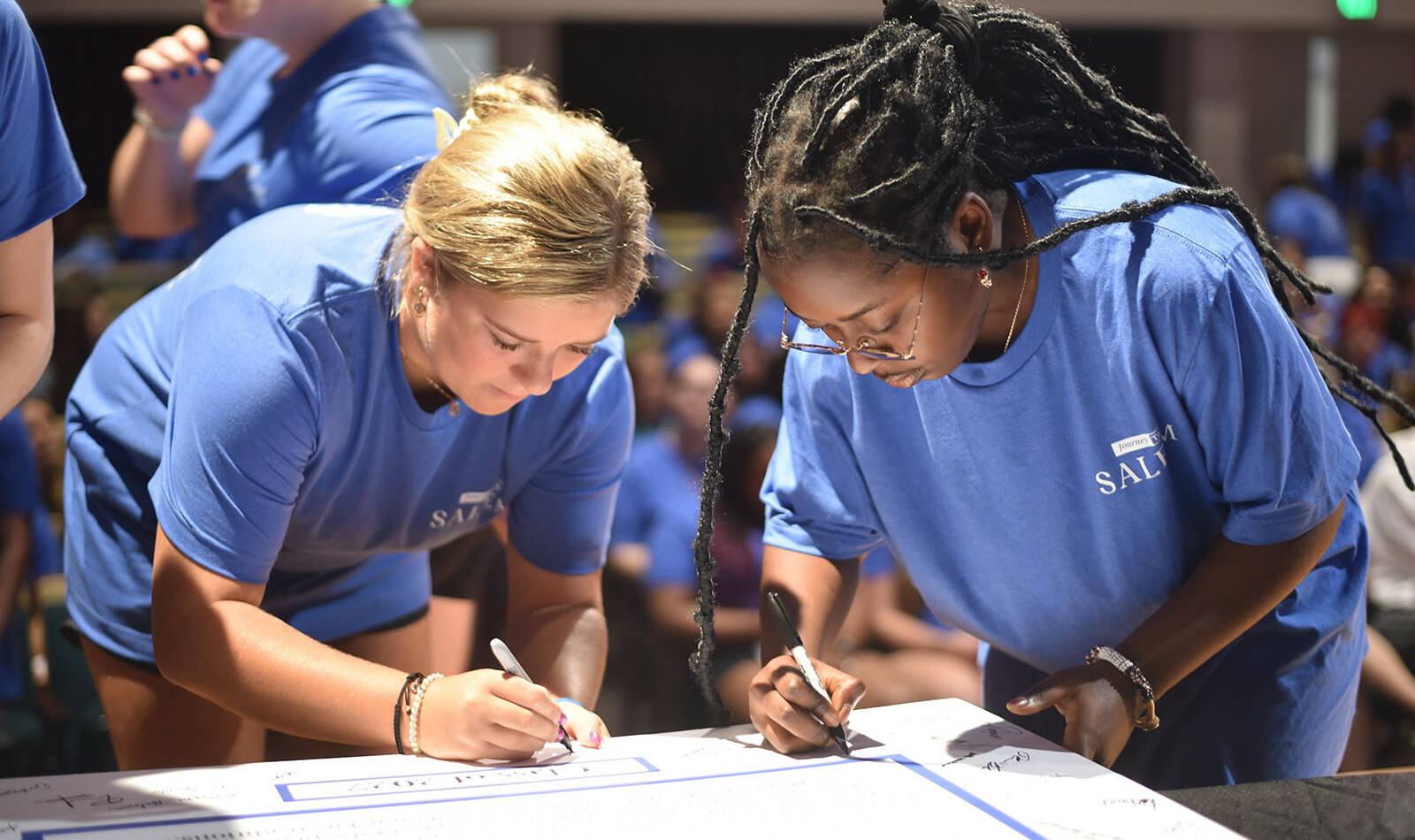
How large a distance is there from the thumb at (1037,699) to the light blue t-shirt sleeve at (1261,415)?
20cm

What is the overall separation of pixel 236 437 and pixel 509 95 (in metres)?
0.47

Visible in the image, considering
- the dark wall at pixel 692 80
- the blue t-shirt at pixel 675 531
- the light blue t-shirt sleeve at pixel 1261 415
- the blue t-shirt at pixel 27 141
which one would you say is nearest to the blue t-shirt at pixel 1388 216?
the dark wall at pixel 692 80

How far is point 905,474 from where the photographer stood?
1.20m

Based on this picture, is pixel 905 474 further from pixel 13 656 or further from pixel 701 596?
pixel 13 656

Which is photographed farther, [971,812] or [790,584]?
[790,584]

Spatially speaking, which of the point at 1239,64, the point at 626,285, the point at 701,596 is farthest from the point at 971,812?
the point at 1239,64

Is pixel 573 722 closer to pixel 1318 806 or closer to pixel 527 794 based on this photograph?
pixel 527 794

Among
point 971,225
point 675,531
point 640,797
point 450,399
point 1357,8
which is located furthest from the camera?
point 1357,8

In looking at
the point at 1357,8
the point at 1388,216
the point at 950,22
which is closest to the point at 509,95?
the point at 950,22

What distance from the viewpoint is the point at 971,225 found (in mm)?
1076

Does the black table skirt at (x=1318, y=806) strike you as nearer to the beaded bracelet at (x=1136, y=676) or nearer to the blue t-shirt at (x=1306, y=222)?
the beaded bracelet at (x=1136, y=676)

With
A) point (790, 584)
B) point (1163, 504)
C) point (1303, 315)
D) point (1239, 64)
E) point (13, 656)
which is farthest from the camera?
point (1239, 64)

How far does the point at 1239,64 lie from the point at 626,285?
27.3 ft

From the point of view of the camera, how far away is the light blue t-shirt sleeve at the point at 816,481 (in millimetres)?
1233
